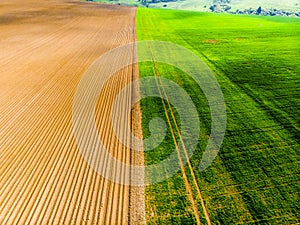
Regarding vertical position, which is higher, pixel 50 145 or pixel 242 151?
pixel 50 145

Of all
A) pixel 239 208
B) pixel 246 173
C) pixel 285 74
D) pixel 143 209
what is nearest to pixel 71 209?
pixel 143 209

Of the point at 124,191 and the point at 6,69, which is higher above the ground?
the point at 6,69

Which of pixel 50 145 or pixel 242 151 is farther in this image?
pixel 50 145

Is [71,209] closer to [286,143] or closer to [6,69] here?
[286,143]
